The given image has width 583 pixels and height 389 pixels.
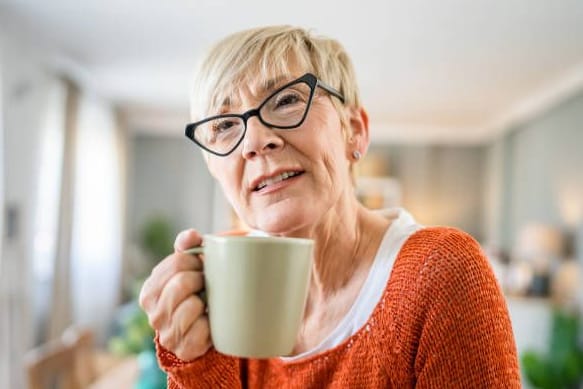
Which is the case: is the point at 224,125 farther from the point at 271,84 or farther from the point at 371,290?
the point at 371,290

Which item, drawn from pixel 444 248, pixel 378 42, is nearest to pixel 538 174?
pixel 378 42

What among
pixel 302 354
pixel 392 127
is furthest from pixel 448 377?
→ pixel 392 127

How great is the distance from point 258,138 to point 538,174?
4.76 meters

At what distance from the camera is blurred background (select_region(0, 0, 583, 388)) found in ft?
9.25

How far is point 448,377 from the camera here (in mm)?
525

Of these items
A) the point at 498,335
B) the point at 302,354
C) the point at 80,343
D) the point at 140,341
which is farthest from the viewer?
the point at 80,343

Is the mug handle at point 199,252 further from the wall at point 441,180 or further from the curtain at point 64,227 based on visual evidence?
the wall at point 441,180

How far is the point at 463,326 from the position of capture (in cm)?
52

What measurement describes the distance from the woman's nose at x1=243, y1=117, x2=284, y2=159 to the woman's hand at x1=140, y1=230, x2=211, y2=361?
118mm

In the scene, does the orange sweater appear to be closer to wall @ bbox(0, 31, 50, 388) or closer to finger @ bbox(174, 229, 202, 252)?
finger @ bbox(174, 229, 202, 252)

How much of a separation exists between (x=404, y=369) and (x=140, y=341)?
164cm

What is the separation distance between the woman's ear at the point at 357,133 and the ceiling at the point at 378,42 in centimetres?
149

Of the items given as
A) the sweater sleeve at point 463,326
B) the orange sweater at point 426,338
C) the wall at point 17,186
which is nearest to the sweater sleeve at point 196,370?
the orange sweater at point 426,338

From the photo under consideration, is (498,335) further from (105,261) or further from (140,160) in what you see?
(140,160)
